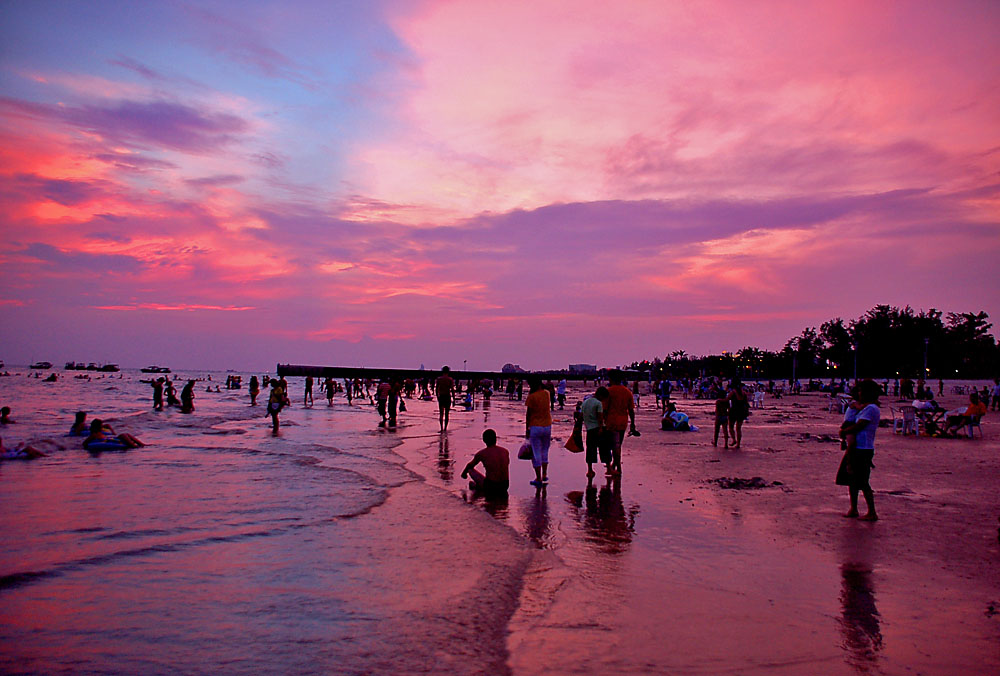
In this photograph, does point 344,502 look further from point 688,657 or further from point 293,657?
point 688,657

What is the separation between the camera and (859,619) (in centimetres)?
537

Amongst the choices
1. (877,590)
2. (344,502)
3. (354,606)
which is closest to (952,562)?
(877,590)

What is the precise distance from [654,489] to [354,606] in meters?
7.06

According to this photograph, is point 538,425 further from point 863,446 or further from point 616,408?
point 863,446

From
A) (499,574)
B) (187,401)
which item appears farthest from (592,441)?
(187,401)

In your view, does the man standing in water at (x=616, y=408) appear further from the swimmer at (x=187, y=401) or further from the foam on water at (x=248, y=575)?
the swimmer at (x=187, y=401)

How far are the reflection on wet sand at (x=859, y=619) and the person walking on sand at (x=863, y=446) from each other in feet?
7.92

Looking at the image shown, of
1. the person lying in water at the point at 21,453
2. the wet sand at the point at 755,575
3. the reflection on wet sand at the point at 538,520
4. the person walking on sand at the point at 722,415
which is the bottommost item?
the person lying in water at the point at 21,453

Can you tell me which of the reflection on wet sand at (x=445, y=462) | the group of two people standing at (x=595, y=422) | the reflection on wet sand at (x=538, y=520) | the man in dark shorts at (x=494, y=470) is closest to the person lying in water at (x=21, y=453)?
the reflection on wet sand at (x=445, y=462)

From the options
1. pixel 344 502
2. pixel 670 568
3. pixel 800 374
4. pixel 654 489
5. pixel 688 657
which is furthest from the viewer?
pixel 800 374

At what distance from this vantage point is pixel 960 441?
19016mm

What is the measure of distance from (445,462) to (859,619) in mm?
10985

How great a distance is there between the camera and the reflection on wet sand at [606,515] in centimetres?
791

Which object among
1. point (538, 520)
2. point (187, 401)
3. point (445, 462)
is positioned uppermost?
point (187, 401)
